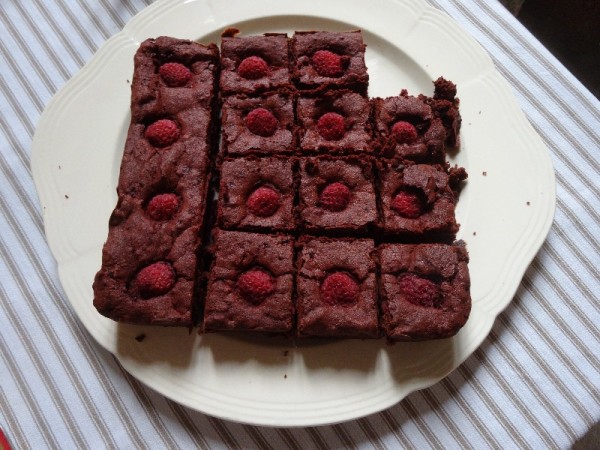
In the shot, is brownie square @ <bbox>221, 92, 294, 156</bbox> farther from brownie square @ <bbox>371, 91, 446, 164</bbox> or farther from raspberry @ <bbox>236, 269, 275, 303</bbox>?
raspberry @ <bbox>236, 269, 275, 303</bbox>

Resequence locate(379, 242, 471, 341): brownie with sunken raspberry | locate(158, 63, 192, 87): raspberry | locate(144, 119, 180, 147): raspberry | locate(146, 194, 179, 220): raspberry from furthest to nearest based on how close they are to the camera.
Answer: locate(158, 63, 192, 87): raspberry → locate(144, 119, 180, 147): raspberry → locate(146, 194, 179, 220): raspberry → locate(379, 242, 471, 341): brownie with sunken raspberry

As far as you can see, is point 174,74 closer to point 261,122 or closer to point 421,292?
point 261,122

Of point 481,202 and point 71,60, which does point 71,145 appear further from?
point 481,202

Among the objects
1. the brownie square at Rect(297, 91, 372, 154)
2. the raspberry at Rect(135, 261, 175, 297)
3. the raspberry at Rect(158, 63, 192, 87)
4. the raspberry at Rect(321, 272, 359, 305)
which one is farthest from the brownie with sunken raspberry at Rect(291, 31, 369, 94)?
the raspberry at Rect(135, 261, 175, 297)

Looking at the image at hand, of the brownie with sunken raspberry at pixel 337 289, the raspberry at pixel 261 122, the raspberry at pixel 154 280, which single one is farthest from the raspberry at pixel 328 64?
the raspberry at pixel 154 280

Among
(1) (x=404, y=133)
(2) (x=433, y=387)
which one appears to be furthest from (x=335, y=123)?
(2) (x=433, y=387)

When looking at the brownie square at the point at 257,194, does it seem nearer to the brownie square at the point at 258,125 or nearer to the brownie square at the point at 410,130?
the brownie square at the point at 258,125
